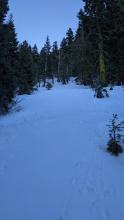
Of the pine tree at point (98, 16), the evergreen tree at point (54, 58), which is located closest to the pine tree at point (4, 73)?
the pine tree at point (98, 16)

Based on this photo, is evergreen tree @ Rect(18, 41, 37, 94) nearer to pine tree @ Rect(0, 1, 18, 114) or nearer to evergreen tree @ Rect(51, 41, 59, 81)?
pine tree @ Rect(0, 1, 18, 114)

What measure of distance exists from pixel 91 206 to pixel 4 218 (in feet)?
6.95

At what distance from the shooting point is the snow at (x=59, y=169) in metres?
6.75

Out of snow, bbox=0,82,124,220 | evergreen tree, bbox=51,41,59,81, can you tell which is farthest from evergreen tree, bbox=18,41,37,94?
evergreen tree, bbox=51,41,59,81

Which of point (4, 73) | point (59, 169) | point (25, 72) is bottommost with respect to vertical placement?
point (59, 169)

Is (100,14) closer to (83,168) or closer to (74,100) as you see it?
(74,100)

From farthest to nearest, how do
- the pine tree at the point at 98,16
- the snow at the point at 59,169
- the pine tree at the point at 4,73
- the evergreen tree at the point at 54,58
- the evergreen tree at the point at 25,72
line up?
1. the evergreen tree at the point at 54,58
2. the evergreen tree at the point at 25,72
3. the pine tree at the point at 98,16
4. the pine tree at the point at 4,73
5. the snow at the point at 59,169

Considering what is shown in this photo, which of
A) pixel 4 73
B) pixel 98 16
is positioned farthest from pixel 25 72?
pixel 4 73

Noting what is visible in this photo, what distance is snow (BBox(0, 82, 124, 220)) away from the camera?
22.2ft

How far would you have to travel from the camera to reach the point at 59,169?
8.59m

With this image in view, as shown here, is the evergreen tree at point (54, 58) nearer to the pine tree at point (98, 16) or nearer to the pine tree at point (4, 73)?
the pine tree at point (98, 16)

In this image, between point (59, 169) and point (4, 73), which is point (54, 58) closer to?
point (4, 73)

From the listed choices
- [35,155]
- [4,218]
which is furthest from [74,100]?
[4,218]

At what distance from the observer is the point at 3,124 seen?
539 inches
